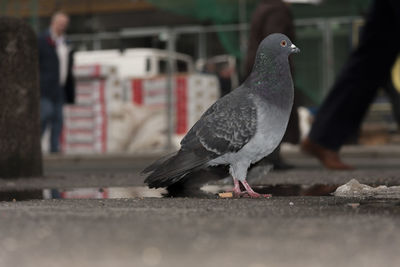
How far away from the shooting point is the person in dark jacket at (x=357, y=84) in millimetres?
8750

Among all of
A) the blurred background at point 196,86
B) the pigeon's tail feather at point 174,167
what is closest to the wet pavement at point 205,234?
the pigeon's tail feather at point 174,167

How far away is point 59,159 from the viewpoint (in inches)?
584

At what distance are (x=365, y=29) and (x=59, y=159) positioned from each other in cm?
718

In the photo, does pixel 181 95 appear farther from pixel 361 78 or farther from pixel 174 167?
pixel 174 167

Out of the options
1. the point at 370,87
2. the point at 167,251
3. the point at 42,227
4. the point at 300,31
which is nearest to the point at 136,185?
the point at 370,87

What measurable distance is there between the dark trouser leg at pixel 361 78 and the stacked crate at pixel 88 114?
307 inches

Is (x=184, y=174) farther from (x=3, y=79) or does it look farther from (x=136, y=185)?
(x=3, y=79)

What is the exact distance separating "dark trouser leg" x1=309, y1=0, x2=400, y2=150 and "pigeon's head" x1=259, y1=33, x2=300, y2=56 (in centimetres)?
280

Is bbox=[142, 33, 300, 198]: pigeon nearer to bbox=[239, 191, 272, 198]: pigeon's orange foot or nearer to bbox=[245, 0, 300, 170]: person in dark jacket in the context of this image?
bbox=[239, 191, 272, 198]: pigeon's orange foot

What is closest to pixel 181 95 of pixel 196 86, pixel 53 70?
pixel 196 86

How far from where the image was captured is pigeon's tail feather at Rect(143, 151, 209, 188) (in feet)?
19.4

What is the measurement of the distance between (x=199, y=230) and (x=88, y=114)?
12.7 meters

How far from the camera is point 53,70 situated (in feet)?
46.5

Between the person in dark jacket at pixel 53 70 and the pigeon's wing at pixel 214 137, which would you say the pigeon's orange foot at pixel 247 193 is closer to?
the pigeon's wing at pixel 214 137
